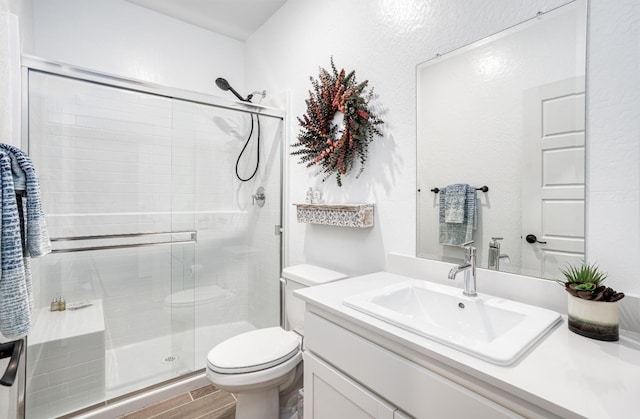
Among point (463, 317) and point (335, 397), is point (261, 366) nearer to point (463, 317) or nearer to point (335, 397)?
point (335, 397)

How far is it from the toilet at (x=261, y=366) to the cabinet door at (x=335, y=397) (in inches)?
10.9

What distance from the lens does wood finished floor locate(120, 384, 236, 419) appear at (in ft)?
5.39

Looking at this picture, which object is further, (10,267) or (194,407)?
(194,407)

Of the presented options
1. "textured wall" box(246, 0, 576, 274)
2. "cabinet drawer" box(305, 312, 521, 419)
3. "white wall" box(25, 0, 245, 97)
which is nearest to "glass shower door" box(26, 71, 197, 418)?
"white wall" box(25, 0, 245, 97)

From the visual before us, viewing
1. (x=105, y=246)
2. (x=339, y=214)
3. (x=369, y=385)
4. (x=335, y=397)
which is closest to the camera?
(x=369, y=385)

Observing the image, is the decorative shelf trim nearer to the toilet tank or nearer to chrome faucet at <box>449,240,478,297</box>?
the toilet tank

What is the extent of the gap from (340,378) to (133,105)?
1815mm

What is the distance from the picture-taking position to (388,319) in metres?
0.88

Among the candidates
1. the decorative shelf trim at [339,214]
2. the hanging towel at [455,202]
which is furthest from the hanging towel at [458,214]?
the decorative shelf trim at [339,214]

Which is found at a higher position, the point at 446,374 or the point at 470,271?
the point at 470,271

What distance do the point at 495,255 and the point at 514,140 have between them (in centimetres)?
42

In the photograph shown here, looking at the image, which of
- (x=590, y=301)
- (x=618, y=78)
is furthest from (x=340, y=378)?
(x=618, y=78)

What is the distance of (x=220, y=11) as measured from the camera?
7.82 ft

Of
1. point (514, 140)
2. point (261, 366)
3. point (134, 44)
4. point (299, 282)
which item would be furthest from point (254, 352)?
point (134, 44)
